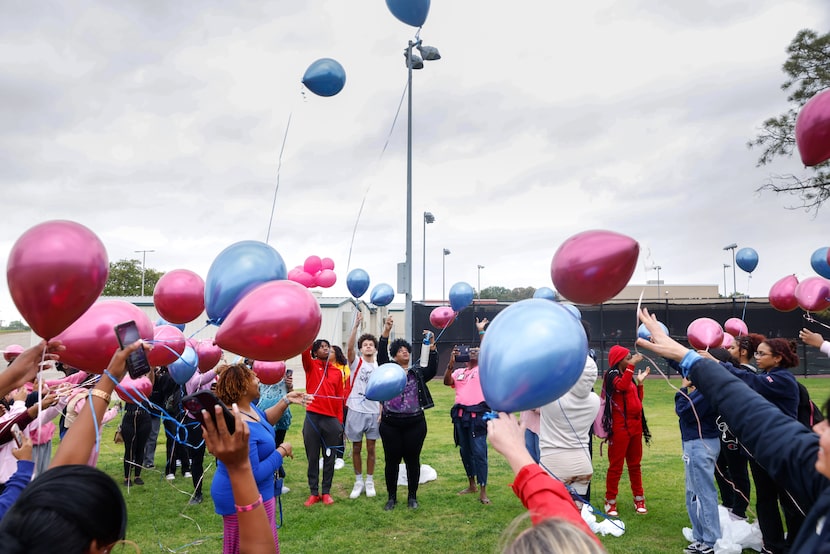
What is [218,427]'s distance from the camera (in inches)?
60.2

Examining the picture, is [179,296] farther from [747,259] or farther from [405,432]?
[747,259]

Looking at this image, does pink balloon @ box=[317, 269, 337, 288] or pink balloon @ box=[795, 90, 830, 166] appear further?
pink balloon @ box=[317, 269, 337, 288]

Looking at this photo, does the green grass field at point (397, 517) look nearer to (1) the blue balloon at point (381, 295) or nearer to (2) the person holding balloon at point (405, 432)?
(2) the person holding balloon at point (405, 432)

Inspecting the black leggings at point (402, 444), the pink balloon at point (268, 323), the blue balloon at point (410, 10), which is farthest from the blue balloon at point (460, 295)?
the pink balloon at point (268, 323)

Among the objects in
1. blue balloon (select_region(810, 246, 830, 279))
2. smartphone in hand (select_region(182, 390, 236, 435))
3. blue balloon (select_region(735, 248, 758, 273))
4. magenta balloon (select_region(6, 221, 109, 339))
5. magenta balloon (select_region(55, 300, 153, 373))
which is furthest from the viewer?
blue balloon (select_region(735, 248, 758, 273))

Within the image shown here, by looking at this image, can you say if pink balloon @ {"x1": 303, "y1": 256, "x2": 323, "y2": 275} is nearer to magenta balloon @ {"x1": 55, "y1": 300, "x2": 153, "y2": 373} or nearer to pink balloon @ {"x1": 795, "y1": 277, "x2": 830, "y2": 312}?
magenta balloon @ {"x1": 55, "y1": 300, "x2": 153, "y2": 373}

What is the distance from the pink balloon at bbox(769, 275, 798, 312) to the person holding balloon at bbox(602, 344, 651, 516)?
1.98m

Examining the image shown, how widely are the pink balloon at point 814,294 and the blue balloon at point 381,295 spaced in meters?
4.22

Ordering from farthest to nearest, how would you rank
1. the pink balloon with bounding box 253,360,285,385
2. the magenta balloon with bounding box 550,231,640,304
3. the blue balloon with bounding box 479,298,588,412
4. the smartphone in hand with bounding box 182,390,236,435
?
the pink balloon with bounding box 253,360,285,385 → the magenta balloon with bounding box 550,231,640,304 → the blue balloon with bounding box 479,298,588,412 → the smartphone in hand with bounding box 182,390,236,435

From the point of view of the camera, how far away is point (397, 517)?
5.42 meters

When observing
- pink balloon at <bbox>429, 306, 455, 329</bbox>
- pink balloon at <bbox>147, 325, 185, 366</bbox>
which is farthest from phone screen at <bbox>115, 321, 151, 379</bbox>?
pink balloon at <bbox>429, 306, 455, 329</bbox>

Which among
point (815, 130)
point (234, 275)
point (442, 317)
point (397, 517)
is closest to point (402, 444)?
point (397, 517)

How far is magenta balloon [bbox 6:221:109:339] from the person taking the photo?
6.88 ft

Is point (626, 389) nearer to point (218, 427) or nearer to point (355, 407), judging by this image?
point (355, 407)
